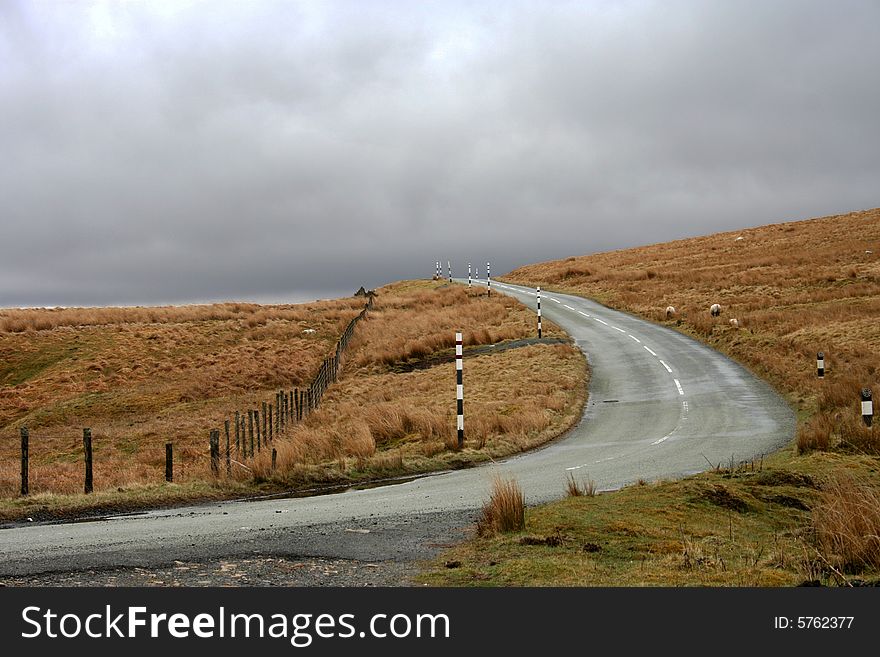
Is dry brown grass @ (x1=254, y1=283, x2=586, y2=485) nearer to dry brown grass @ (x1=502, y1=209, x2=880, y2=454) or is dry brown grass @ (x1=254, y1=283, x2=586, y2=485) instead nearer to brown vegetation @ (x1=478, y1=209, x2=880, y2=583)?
brown vegetation @ (x1=478, y1=209, x2=880, y2=583)

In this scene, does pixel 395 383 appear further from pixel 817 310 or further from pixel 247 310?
pixel 247 310

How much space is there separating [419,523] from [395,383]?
18.9 meters

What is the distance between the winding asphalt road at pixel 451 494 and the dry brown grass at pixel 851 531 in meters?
3.41

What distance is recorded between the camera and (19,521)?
35.6ft

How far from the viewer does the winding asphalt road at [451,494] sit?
8039mm

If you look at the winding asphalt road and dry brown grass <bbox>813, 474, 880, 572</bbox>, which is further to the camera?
the winding asphalt road

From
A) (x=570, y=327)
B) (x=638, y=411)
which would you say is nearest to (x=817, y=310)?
(x=570, y=327)

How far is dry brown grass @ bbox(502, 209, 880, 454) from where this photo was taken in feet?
67.4

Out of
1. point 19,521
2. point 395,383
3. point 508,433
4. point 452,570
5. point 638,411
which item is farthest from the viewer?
point 395,383

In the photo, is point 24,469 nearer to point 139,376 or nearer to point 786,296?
point 139,376

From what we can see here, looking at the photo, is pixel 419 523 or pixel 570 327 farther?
pixel 570 327

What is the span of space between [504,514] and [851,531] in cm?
307

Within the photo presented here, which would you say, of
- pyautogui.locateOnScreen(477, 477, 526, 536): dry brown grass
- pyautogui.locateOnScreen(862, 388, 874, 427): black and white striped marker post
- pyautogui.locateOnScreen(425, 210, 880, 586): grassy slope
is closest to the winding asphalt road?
pyautogui.locateOnScreen(477, 477, 526, 536): dry brown grass

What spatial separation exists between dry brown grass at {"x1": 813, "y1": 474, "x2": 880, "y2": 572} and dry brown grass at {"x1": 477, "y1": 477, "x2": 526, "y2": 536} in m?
2.70
